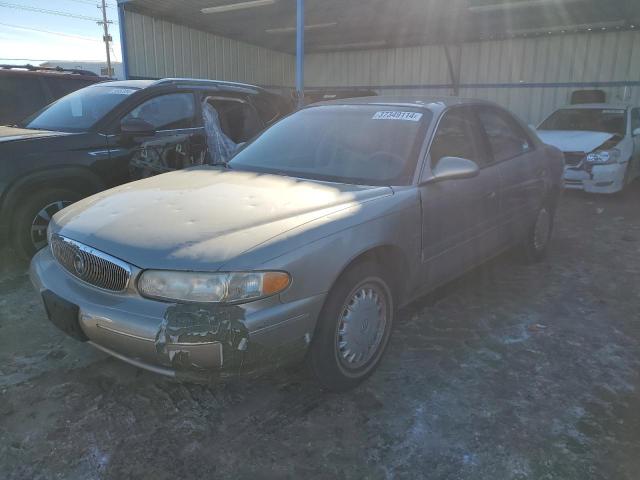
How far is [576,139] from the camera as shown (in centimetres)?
Result: 842

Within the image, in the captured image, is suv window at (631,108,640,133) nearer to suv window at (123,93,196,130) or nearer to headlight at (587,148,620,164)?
headlight at (587,148,620,164)

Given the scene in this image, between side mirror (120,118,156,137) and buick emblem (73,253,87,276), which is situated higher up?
side mirror (120,118,156,137)

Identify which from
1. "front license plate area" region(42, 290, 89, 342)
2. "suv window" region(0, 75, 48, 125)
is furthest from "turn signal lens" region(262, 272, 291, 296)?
"suv window" region(0, 75, 48, 125)

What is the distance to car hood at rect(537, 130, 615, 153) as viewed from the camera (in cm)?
809

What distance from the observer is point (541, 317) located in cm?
374

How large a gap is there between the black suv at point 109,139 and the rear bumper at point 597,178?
500 centimetres

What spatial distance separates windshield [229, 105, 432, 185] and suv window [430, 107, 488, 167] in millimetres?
157

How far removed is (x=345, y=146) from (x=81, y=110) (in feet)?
10.1

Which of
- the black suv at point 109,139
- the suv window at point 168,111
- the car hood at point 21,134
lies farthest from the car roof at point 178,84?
the car hood at point 21,134

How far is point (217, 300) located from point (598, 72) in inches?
555

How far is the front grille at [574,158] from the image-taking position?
799cm

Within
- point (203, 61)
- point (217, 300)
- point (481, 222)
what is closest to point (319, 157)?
point (481, 222)

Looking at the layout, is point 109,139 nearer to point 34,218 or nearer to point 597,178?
point 34,218

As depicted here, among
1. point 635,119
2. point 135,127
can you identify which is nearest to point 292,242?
point 135,127
